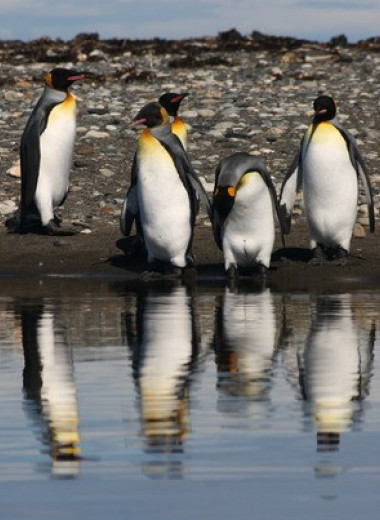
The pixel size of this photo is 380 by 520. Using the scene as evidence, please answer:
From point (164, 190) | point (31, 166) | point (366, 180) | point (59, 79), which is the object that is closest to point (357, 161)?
point (366, 180)

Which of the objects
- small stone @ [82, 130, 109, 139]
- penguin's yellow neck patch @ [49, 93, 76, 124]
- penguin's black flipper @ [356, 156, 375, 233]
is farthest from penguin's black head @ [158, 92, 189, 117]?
small stone @ [82, 130, 109, 139]

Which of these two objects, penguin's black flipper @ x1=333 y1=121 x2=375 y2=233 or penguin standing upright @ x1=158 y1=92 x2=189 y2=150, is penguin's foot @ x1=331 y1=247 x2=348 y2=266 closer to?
penguin's black flipper @ x1=333 y1=121 x2=375 y2=233

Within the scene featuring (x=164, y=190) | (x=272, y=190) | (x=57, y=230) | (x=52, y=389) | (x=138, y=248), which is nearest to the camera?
(x=52, y=389)

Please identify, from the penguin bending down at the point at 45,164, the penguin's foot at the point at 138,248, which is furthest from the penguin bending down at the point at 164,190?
the penguin bending down at the point at 45,164

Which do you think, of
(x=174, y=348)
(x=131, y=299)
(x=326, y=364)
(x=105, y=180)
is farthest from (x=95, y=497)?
(x=105, y=180)

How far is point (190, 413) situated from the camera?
17.6 ft

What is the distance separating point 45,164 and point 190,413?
26.2ft

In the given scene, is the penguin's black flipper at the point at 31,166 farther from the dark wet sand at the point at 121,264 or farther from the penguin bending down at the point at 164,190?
the penguin bending down at the point at 164,190

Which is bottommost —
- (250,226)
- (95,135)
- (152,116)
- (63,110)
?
(95,135)

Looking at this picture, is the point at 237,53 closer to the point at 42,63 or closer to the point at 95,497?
the point at 42,63

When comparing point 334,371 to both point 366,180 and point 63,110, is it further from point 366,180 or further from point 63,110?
point 63,110

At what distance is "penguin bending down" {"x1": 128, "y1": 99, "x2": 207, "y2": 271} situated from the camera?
11.3 metres

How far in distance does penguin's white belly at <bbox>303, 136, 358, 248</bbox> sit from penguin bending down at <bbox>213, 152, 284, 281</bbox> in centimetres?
49

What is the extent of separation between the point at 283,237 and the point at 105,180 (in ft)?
12.5
